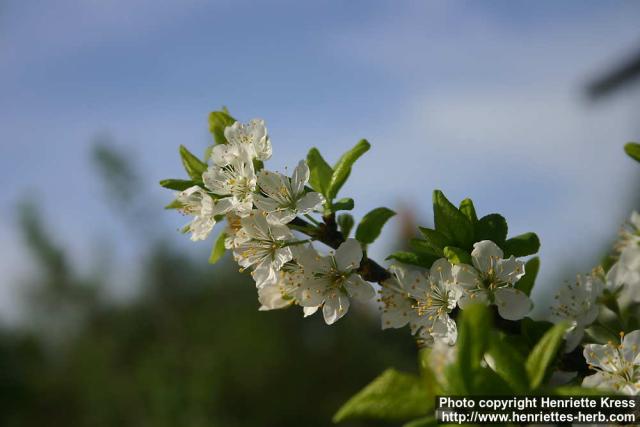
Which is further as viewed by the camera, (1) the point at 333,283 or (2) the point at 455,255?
(1) the point at 333,283

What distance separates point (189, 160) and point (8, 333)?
9.73 m

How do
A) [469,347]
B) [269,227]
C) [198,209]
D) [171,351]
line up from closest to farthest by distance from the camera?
[469,347] → [269,227] → [198,209] → [171,351]

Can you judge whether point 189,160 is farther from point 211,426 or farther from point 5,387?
point 5,387

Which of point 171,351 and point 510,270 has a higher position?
point 510,270

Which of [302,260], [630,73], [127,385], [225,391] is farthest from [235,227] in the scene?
[127,385]

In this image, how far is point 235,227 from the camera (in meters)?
0.79

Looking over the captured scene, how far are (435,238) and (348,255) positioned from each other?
0.11 metres

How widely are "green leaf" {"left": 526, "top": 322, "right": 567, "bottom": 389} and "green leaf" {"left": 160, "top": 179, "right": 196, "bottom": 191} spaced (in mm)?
518

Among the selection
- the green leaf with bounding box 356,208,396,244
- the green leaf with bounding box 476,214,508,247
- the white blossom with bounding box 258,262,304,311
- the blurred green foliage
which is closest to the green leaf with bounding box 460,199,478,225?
the green leaf with bounding box 476,214,508,247

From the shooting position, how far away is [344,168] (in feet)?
2.56

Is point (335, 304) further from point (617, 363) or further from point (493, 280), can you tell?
point (617, 363)

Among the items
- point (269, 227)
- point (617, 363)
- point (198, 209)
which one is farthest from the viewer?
point (198, 209)

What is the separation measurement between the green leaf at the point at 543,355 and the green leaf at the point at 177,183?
1.70 feet

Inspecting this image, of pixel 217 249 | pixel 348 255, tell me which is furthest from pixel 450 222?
pixel 217 249
